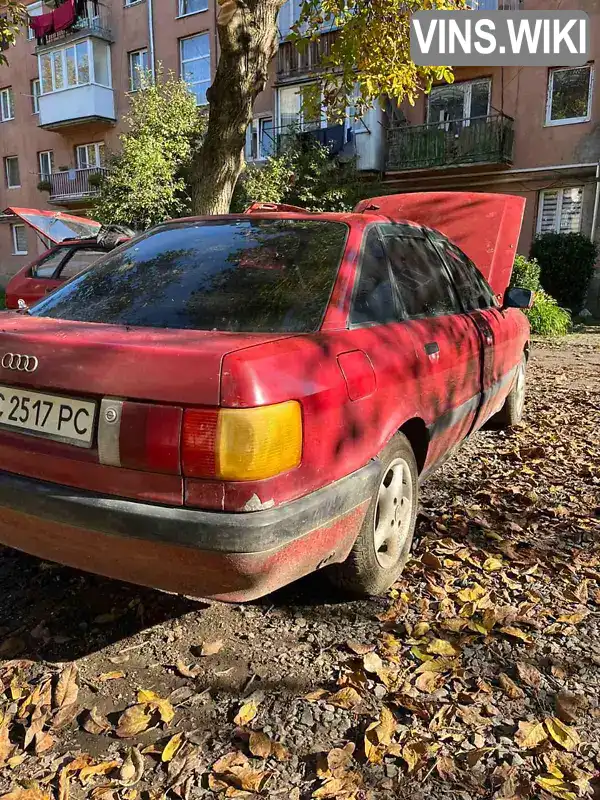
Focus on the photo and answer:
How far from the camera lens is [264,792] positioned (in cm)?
180

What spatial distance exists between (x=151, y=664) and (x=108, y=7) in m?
28.5

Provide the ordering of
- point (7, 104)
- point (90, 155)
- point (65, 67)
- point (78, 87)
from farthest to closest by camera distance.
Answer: point (7, 104) < point (90, 155) < point (65, 67) < point (78, 87)

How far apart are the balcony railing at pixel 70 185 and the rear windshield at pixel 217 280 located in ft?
78.9

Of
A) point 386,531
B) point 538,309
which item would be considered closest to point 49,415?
point 386,531

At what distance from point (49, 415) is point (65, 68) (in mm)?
28092

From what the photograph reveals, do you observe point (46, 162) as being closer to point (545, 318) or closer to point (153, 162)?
point (153, 162)

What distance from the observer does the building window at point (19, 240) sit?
28.6m

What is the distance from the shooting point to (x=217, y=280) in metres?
2.61

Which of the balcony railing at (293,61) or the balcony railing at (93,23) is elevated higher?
the balcony railing at (93,23)

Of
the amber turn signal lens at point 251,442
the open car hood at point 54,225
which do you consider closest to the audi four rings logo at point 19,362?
the amber turn signal lens at point 251,442

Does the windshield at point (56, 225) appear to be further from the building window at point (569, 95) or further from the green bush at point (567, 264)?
the building window at point (569, 95)

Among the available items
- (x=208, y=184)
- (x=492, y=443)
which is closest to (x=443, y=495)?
(x=492, y=443)

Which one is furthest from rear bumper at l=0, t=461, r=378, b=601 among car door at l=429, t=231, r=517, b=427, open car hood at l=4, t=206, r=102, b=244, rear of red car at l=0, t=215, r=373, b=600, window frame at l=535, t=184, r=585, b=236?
window frame at l=535, t=184, r=585, b=236

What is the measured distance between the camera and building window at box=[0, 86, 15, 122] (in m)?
28.7
